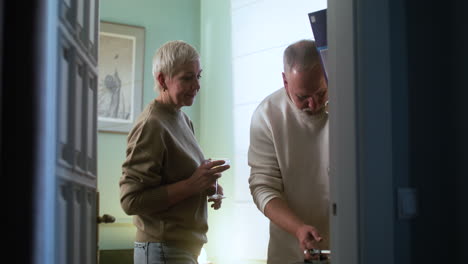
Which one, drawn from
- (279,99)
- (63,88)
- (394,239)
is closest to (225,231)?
(279,99)

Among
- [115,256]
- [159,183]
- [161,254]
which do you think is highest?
[159,183]

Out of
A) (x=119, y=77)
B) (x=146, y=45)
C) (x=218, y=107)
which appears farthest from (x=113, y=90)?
(x=218, y=107)

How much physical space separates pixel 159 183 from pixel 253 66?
7.66 ft

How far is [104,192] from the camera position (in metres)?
4.33

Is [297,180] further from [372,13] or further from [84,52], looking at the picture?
[84,52]

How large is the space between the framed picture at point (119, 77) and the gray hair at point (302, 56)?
103 inches

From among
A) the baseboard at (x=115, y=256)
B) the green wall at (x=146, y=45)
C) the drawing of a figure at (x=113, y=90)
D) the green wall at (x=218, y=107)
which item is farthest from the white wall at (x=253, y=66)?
the drawing of a figure at (x=113, y=90)

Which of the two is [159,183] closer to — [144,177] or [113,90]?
[144,177]

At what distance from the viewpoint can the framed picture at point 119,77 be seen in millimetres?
4426

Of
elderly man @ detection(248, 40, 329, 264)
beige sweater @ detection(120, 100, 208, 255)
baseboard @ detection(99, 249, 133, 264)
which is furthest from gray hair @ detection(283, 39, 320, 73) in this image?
baseboard @ detection(99, 249, 133, 264)

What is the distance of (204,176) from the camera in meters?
1.96

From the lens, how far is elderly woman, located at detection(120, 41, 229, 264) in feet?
6.25

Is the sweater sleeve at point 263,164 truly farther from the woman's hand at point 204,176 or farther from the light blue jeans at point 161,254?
the light blue jeans at point 161,254

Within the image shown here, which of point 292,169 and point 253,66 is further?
point 253,66
